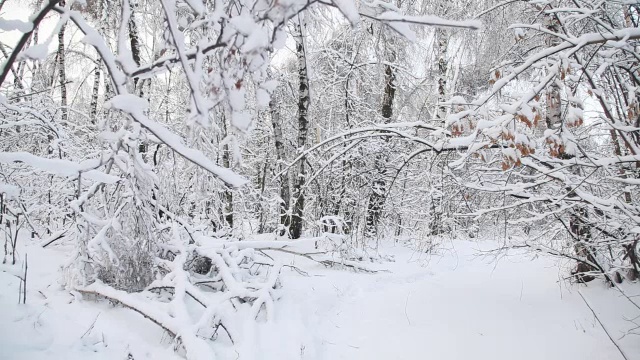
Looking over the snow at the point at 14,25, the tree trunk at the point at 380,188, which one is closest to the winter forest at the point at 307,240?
the snow at the point at 14,25

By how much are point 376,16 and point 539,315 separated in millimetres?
4227

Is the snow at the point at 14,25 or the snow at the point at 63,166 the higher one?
the snow at the point at 14,25

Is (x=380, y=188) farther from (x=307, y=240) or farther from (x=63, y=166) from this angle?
(x=63, y=166)

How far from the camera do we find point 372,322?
420 centimetres

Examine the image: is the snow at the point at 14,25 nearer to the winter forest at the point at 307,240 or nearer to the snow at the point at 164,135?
the winter forest at the point at 307,240

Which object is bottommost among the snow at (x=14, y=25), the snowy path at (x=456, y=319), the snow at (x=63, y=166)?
the snowy path at (x=456, y=319)

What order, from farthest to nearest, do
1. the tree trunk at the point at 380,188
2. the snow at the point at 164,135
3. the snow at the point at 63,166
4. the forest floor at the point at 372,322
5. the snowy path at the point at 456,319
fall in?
the tree trunk at the point at 380,188 < the snowy path at the point at 456,319 < the forest floor at the point at 372,322 < the snow at the point at 63,166 < the snow at the point at 164,135

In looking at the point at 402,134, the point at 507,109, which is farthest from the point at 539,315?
the point at 507,109

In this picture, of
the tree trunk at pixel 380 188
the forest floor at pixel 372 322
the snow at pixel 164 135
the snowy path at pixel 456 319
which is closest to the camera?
the snow at pixel 164 135

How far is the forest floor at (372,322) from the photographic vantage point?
2.78m

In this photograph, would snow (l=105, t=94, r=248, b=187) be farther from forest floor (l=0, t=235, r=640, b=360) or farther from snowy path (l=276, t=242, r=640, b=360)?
snowy path (l=276, t=242, r=640, b=360)

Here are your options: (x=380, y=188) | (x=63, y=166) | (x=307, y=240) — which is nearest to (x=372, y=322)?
(x=307, y=240)

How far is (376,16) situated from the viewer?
4.17ft

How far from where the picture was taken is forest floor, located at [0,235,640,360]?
278 cm
